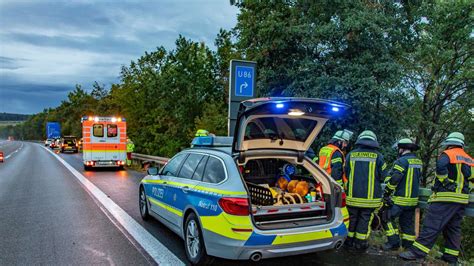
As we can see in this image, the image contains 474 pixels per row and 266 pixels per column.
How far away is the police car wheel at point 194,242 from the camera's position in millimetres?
4473

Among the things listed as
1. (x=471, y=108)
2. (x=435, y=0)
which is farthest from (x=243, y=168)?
(x=471, y=108)

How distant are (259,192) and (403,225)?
2258mm

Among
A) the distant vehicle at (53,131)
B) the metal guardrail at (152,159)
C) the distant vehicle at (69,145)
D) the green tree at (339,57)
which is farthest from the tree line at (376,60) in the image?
the distant vehicle at (53,131)

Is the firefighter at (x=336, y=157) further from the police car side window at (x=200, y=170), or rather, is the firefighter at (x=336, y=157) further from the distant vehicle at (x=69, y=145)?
the distant vehicle at (x=69, y=145)

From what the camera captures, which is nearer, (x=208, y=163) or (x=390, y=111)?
(x=208, y=163)

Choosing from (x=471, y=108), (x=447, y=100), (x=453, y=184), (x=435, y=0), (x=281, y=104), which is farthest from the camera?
(x=447, y=100)

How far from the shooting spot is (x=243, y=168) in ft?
17.3

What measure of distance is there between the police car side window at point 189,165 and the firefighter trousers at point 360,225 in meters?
2.47

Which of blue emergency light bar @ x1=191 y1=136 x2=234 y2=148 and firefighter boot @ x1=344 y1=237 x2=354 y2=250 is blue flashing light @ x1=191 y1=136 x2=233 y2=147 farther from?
firefighter boot @ x1=344 y1=237 x2=354 y2=250

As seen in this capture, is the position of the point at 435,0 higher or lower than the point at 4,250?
higher

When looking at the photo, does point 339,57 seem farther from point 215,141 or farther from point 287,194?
point 287,194

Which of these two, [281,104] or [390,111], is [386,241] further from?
[390,111]

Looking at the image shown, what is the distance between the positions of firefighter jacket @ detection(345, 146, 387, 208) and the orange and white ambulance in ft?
47.8

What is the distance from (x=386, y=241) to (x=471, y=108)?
1326cm
